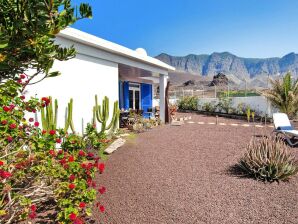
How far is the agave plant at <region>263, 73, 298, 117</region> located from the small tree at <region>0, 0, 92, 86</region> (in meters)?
13.5

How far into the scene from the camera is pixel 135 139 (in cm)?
906

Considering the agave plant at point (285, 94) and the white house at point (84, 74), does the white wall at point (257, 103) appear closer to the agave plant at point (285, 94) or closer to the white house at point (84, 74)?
the agave plant at point (285, 94)

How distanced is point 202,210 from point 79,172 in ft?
6.77

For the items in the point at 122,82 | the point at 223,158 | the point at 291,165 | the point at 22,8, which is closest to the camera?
the point at 22,8

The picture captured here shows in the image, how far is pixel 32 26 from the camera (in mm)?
2633

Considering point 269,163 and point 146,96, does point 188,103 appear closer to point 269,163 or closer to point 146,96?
point 146,96

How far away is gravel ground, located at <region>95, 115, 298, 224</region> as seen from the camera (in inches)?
144

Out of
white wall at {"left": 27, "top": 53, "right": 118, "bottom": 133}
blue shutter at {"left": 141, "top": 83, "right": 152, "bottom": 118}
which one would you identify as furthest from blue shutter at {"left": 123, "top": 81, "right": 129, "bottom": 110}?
white wall at {"left": 27, "top": 53, "right": 118, "bottom": 133}

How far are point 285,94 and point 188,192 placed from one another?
39.0ft

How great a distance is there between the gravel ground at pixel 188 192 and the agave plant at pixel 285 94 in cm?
829

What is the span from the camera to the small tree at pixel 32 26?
253 centimetres

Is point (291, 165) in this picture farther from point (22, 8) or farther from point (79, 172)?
point (22, 8)

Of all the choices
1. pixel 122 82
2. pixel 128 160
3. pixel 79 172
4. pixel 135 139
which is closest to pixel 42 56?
pixel 79 172

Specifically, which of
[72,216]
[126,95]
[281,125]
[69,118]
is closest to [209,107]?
[126,95]
